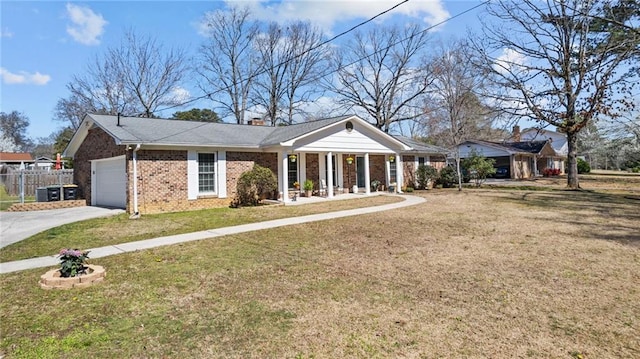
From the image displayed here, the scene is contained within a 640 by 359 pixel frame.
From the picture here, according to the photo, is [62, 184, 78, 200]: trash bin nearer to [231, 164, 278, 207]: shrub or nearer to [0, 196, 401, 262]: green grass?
[0, 196, 401, 262]: green grass

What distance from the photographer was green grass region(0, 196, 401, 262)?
8242 mm

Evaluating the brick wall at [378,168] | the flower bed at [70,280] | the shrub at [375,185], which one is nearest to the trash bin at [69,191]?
the flower bed at [70,280]

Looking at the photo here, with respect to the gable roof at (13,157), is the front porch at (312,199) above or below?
below

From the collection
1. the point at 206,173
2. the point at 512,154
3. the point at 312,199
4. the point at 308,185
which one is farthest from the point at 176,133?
the point at 512,154

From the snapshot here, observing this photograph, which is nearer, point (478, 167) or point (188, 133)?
point (188, 133)

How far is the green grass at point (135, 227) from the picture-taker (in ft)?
27.0

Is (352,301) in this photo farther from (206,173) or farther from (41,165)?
(41,165)

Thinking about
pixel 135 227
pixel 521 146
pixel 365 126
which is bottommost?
pixel 135 227

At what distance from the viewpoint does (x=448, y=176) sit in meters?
24.2

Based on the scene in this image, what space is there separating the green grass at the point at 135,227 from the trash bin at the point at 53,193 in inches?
276

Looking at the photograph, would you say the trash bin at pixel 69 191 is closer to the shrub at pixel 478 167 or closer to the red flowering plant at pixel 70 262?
the red flowering plant at pixel 70 262

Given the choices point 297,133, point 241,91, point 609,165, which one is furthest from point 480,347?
point 609,165

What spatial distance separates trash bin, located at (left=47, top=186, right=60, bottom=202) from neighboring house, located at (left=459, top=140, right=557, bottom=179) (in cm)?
2990

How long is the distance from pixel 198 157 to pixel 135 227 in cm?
484
